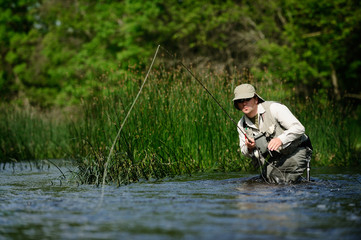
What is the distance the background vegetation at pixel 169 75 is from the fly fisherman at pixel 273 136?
1.40 metres

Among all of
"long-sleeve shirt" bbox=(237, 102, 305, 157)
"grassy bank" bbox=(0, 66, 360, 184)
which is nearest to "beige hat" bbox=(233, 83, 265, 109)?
"long-sleeve shirt" bbox=(237, 102, 305, 157)

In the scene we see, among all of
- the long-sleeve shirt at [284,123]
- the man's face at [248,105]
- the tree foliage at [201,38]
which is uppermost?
the tree foliage at [201,38]

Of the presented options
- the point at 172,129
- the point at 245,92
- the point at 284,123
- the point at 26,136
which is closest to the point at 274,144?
the point at 284,123

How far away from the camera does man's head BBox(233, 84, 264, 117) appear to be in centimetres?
638

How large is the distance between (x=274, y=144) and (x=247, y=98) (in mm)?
625

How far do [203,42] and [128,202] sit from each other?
633 inches

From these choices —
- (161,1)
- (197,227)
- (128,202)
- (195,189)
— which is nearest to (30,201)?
(128,202)

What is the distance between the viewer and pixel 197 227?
425 centimetres

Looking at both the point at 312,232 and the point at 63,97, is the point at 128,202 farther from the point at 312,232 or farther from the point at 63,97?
the point at 63,97

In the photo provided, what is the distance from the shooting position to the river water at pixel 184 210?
162 inches

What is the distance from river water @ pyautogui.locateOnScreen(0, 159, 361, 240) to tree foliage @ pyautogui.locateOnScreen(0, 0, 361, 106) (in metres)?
6.33

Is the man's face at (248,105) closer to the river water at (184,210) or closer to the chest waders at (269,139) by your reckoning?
the chest waders at (269,139)

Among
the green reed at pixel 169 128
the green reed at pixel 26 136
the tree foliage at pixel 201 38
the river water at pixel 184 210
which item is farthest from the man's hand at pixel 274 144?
the tree foliage at pixel 201 38

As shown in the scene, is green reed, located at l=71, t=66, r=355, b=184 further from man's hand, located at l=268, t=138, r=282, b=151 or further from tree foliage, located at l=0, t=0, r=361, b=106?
tree foliage, located at l=0, t=0, r=361, b=106
